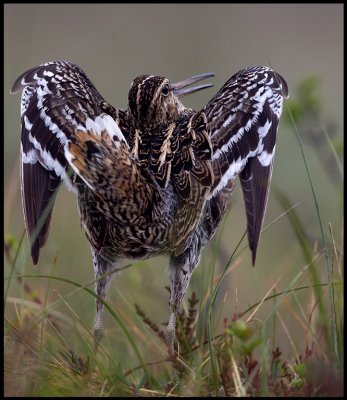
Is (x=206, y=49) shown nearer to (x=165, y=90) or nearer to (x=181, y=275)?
(x=165, y=90)

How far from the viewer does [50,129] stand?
6320mm

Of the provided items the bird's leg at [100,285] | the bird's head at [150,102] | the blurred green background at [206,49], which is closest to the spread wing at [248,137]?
the bird's head at [150,102]

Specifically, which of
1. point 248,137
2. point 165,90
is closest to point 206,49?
point 165,90

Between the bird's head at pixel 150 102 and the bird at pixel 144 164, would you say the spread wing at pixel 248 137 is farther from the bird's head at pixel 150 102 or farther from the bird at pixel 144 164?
the bird's head at pixel 150 102

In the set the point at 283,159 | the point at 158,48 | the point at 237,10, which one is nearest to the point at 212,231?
the point at 283,159

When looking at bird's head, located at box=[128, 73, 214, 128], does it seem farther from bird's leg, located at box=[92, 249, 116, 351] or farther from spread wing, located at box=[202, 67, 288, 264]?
bird's leg, located at box=[92, 249, 116, 351]

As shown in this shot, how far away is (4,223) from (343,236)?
98.0 inches

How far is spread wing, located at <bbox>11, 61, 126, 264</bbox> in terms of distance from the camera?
6102 millimetres

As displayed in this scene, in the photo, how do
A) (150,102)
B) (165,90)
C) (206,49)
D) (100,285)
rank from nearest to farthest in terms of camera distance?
(100,285), (150,102), (165,90), (206,49)

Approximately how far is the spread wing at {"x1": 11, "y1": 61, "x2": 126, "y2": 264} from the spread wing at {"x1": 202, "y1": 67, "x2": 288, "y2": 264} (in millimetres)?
719

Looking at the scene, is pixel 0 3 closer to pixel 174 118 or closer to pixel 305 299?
pixel 174 118

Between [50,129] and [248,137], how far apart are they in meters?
1.41

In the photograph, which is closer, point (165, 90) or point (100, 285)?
point (100, 285)

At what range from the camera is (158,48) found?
47.2 ft
